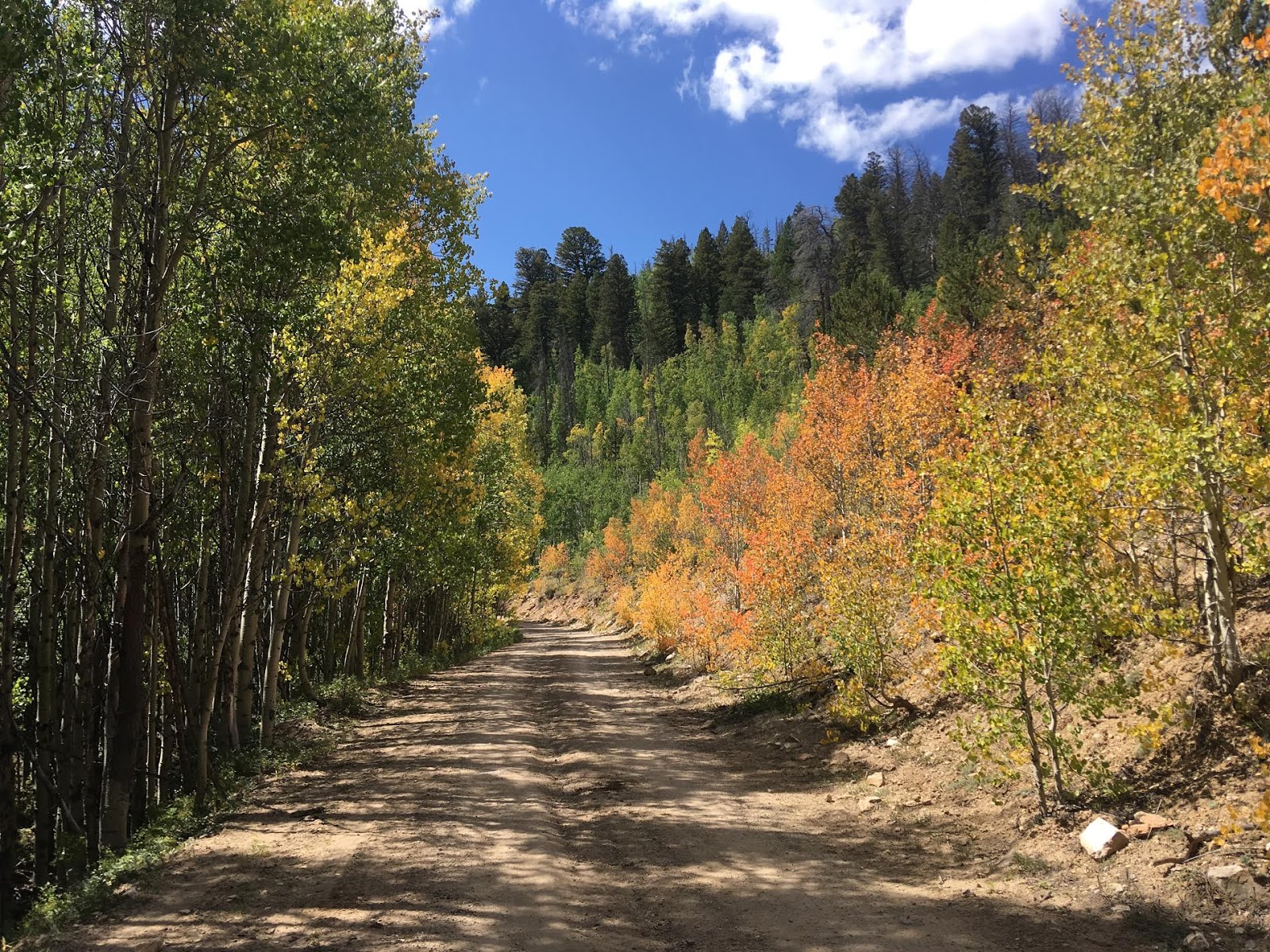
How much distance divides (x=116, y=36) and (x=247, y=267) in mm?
2198

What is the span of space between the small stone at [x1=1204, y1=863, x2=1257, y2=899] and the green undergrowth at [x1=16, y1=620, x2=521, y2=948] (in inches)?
326

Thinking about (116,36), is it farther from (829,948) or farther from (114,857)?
(829,948)

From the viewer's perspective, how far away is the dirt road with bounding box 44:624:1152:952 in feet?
16.3

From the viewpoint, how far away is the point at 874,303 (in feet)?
128

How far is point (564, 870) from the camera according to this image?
6246 mm

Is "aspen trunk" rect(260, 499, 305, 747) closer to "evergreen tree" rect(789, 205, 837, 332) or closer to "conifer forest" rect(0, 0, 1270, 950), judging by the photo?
"conifer forest" rect(0, 0, 1270, 950)

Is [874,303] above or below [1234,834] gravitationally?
above

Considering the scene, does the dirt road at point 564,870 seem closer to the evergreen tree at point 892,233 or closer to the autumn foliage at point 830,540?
the autumn foliage at point 830,540

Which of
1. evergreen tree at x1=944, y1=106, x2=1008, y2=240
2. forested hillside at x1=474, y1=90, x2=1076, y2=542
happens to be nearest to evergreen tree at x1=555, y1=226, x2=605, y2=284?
forested hillside at x1=474, y1=90, x2=1076, y2=542

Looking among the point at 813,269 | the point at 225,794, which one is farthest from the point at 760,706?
the point at 813,269

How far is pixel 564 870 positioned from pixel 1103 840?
4472mm

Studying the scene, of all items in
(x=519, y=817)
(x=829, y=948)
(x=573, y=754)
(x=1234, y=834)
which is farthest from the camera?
(x=573, y=754)

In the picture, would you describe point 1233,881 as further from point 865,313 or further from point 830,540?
point 865,313

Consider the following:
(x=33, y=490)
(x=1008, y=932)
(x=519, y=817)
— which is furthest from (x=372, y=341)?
(x=1008, y=932)
